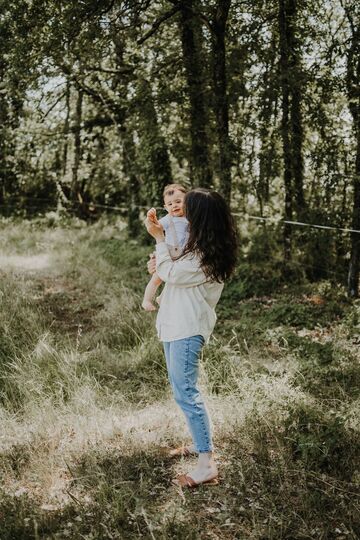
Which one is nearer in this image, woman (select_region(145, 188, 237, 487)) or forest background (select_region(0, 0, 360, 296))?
woman (select_region(145, 188, 237, 487))

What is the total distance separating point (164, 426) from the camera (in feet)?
12.5

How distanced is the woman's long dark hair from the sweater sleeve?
0.04 metres

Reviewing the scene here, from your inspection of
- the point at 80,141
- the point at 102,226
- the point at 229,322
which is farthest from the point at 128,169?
the point at 229,322

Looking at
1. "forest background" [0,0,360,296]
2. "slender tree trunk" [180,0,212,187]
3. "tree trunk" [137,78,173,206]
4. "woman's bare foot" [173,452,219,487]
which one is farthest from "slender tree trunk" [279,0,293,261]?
"woman's bare foot" [173,452,219,487]

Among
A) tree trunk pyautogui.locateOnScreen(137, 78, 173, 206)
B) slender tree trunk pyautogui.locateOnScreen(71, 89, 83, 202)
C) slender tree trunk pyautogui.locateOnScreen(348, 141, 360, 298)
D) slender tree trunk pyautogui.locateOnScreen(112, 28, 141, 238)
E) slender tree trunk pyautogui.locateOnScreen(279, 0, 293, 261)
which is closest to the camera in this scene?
slender tree trunk pyautogui.locateOnScreen(348, 141, 360, 298)

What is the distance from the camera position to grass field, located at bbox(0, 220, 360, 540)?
2.77 m

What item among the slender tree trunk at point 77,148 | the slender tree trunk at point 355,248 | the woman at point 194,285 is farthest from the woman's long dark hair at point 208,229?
the slender tree trunk at point 77,148

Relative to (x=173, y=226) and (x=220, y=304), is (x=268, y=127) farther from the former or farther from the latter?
(x=173, y=226)

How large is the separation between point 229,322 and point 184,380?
3.36 meters

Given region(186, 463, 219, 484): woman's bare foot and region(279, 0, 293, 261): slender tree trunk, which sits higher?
region(279, 0, 293, 261): slender tree trunk

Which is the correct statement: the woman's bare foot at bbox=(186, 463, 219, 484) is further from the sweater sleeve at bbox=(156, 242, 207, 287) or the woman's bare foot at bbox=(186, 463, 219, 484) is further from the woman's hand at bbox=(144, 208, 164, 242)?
the woman's hand at bbox=(144, 208, 164, 242)

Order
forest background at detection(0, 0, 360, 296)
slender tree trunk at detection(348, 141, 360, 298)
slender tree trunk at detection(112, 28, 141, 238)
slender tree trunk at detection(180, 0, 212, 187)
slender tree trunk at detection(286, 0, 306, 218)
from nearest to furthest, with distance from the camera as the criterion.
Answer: slender tree trunk at detection(348, 141, 360, 298) → forest background at detection(0, 0, 360, 296) → slender tree trunk at detection(286, 0, 306, 218) → slender tree trunk at detection(180, 0, 212, 187) → slender tree trunk at detection(112, 28, 141, 238)

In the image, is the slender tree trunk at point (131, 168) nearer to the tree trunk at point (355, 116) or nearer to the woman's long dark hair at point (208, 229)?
the tree trunk at point (355, 116)

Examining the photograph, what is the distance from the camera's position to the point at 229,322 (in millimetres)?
6223
